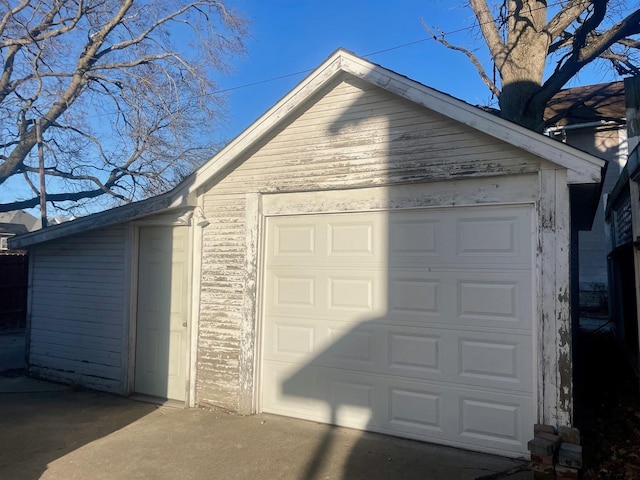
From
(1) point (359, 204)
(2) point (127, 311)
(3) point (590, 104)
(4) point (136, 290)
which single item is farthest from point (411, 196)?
(3) point (590, 104)

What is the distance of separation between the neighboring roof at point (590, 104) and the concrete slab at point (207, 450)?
37.9 feet

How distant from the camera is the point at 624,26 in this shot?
9.34 metres

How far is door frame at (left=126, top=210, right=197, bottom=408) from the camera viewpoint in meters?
6.15

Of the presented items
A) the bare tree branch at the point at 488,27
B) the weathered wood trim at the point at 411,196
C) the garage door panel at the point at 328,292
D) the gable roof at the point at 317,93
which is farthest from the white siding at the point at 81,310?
the bare tree branch at the point at 488,27

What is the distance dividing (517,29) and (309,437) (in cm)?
901

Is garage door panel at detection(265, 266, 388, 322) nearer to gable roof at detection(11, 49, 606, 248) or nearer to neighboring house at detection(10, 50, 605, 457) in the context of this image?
neighboring house at detection(10, 50, 605, 457)

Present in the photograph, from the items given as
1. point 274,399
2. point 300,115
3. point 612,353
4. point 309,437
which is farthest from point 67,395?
point 612,353

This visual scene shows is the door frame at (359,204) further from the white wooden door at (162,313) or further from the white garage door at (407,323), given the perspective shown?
the white wooden door at (162,313)

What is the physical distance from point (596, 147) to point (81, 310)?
14.6 meters

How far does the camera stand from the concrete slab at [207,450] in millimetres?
4188

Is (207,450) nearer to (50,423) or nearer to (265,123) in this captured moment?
(50,423)

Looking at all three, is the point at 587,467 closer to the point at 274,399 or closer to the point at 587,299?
the point at 274,399

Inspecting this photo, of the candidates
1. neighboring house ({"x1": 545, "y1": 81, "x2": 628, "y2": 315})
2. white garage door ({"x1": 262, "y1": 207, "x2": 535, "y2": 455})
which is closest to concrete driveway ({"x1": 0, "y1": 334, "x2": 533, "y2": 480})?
white garage door ({"x1": 262, "y1": 207, "x2": 535, "y2": 455})

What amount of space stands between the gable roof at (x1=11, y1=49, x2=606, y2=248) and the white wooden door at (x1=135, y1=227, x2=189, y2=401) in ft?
1.64
